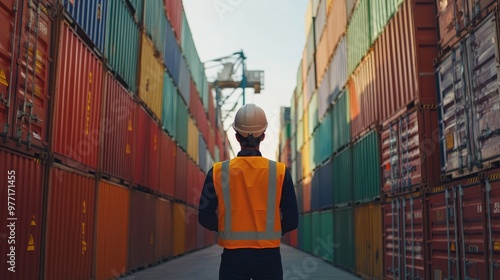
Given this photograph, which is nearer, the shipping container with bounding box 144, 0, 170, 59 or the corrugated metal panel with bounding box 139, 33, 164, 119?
the corrugated metal panel with bounding box 139, 33, 164, 119

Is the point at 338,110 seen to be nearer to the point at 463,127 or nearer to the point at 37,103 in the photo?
the point at 463,127

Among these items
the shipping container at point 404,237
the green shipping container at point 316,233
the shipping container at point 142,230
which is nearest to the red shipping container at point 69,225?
the shipping container at point 142,230

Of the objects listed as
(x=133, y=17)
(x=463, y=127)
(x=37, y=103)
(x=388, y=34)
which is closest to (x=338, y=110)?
(x=388, y=34)

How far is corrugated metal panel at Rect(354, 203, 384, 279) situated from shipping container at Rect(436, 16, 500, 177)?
12.7 ft

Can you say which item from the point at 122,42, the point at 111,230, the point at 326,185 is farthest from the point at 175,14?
the point at 111,230

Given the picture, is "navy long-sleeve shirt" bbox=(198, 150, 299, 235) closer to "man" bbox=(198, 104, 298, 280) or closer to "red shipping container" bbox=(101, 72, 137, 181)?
"man" bbox=(198, 104, 298, 280)

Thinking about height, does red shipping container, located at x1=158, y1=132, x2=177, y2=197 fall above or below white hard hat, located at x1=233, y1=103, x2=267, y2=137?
above

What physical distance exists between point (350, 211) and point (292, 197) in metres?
13.2

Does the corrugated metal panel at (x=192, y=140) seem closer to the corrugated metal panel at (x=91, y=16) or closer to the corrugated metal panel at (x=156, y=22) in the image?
the corrugated metal panel at (x=156, y=22)

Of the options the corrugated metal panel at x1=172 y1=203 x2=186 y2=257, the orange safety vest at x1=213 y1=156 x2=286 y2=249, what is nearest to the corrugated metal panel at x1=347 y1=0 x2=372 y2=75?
the corrugated metal panel at x1=172 y1=203 x2=186 y2=257

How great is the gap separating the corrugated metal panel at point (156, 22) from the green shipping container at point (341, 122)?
6.52 meters

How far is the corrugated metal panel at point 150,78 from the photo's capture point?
51.6 ft

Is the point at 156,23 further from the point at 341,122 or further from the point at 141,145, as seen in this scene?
the point at 341,122

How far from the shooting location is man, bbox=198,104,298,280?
132 inches
